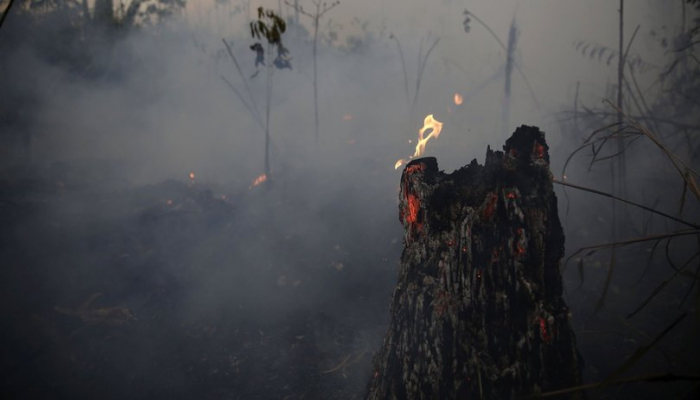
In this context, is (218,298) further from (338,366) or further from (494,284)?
(494,284)

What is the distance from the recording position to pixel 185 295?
5.76 metres

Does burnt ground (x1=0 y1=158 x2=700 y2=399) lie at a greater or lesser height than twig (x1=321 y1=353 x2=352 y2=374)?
greater

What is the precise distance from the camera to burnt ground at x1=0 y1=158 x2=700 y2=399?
4.32 m

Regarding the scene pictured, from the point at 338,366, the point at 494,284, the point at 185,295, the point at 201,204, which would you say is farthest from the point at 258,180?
the point at 494,284

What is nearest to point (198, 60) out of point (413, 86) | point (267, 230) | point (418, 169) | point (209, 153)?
point (209, 153)

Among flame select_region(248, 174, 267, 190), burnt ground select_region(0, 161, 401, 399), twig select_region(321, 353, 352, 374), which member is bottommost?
twig select_region(321, 353, 352, 374)

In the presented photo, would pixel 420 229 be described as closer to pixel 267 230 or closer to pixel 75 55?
pixel 267 230

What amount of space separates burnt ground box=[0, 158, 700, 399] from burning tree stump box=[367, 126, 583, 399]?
5.10 ft

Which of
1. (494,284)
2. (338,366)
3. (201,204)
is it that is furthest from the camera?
(201,204)

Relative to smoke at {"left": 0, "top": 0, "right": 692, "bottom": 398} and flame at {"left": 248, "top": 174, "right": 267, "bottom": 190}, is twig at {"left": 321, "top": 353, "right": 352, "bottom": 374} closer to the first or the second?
smoke at {"left": 0, "top": 0, "right": 692, "bottom": 398}

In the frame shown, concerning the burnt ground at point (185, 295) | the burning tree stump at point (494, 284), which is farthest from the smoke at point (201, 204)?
the burning tree stump at point (494, 284)

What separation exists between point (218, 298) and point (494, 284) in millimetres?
4686

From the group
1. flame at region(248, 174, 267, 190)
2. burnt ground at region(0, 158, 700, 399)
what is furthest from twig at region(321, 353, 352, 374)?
flame at region(248, 174, 267, 190)

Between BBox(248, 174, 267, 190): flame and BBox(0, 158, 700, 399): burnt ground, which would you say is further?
BBox(248, 174, 267, 190): flame
